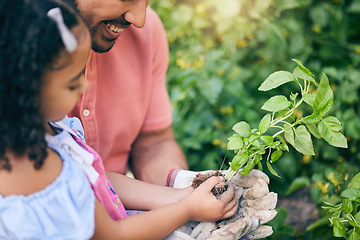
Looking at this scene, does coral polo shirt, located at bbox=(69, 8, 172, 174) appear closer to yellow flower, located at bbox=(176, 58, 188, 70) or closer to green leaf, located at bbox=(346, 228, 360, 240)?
yellow flower, located at bbox=(176, 58, 188, 70)

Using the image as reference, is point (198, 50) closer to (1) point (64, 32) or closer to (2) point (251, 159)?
(2) point (251, 159)

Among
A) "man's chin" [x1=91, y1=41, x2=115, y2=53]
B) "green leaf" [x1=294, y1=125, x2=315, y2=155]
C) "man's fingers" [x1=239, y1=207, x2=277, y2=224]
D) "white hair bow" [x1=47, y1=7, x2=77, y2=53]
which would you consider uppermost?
"white hair bow" [x1=47, y1=7, x2=77, y2=53]

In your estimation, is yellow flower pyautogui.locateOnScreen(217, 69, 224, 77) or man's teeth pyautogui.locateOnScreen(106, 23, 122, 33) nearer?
man's teeth pyautogui.locateOnScreen(106, 23, 122, 33)

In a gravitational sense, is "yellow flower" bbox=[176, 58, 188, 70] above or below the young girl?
below

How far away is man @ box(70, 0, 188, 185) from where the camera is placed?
1.43m

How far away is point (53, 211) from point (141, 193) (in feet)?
1.46

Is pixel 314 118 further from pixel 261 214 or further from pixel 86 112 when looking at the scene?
pixel 86 112

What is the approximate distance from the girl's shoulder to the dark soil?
50.6 inches

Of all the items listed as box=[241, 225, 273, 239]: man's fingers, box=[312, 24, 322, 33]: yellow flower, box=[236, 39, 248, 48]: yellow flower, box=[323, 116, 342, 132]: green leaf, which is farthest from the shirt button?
box=[312, 24, 322, 33]: yellow flower

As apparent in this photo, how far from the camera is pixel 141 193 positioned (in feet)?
4.32

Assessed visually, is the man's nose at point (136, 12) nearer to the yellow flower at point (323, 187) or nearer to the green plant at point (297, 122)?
the green plant at point (297, 122)

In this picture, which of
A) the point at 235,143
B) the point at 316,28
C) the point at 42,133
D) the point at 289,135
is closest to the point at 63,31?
the point at 42,133

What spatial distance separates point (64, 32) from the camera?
855 millimetres

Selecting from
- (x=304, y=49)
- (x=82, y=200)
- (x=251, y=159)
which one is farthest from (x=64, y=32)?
(x=304, y=49)
